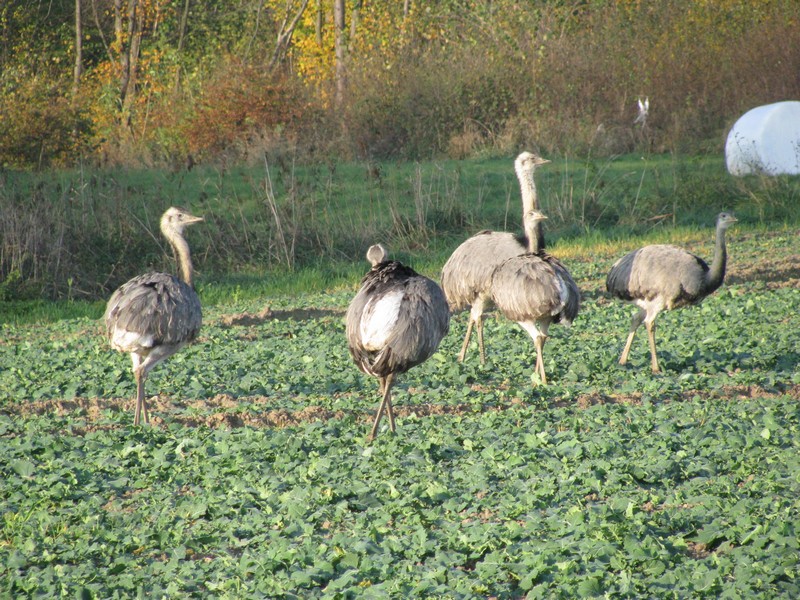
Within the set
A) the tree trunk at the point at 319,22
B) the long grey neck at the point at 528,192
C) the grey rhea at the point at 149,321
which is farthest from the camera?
the tree trunk at the point at 319,22

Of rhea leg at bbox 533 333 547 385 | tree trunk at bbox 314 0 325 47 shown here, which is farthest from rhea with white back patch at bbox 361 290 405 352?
tree trunk at bbox 314 0 325 47

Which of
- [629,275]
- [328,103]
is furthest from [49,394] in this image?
[328,103]

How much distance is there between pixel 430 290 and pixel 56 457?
2811 millimetres

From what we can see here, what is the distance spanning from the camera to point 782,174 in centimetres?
2223

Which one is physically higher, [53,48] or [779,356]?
[53,48]

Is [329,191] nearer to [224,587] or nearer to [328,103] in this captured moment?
[328,103]

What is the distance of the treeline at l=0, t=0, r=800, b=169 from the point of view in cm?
2562

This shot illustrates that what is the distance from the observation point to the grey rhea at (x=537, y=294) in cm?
924

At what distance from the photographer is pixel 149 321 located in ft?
28.3

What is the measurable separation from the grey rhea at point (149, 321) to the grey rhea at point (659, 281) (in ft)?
13.2

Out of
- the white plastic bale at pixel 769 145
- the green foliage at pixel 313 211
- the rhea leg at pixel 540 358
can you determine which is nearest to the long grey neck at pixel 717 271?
the rhea leg at pixel 540 358

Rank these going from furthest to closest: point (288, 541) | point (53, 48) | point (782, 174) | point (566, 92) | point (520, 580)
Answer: point (53, 48) < point (566, 92) < point (782, 174) < point (288, 541) < point (520, 580)

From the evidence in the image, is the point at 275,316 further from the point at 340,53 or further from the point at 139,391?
the point at 340,53

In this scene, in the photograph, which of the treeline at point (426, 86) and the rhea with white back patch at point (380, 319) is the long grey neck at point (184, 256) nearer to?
the rhea with white back patch at point (380, 319)
